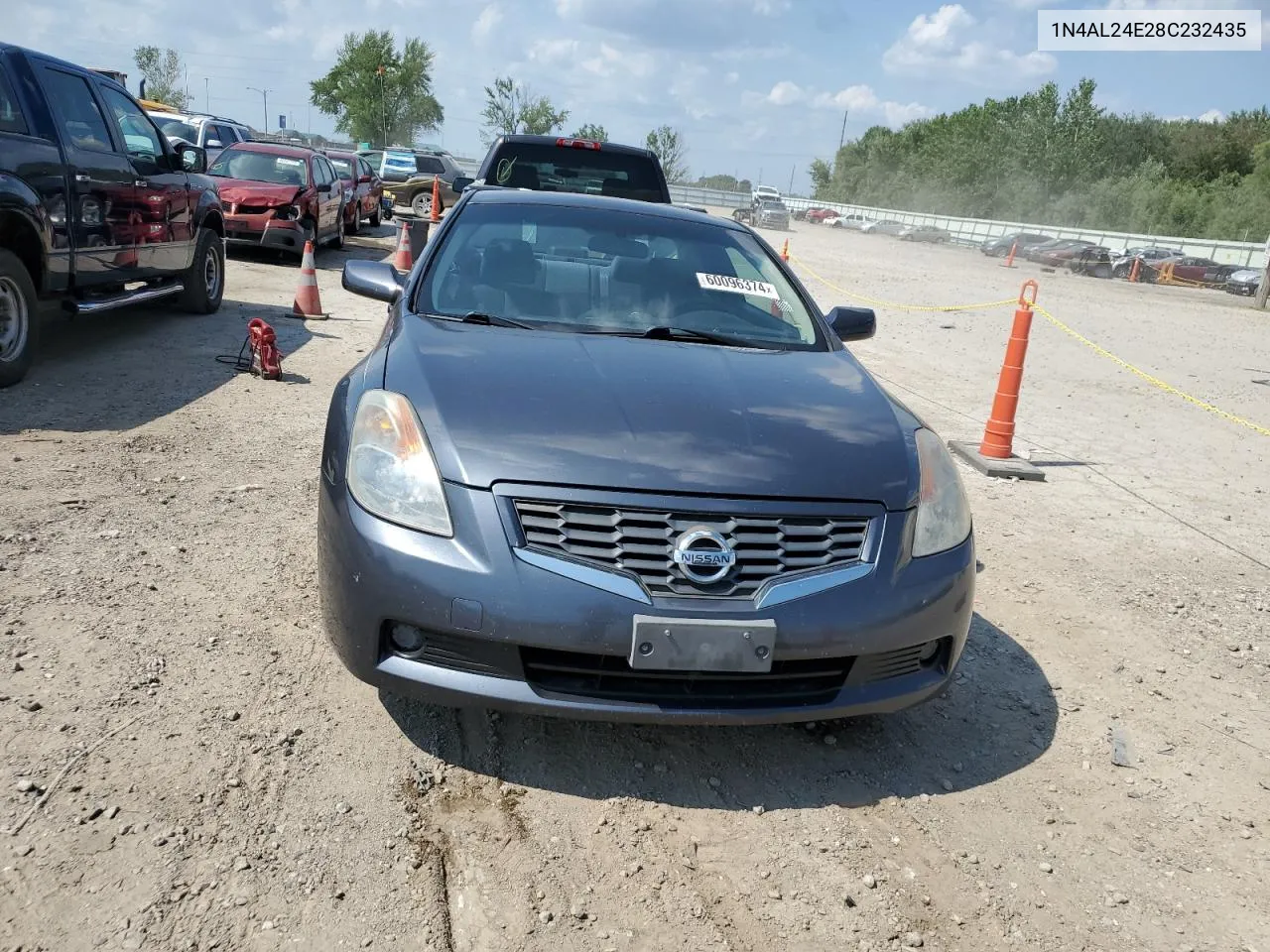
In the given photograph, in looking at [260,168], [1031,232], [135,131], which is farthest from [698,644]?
[1031,232]

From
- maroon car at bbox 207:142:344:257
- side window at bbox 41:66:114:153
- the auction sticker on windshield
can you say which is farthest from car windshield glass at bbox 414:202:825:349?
maroon car at bbox 207:142:344:257

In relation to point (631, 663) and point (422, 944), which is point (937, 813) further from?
point (422, 944)

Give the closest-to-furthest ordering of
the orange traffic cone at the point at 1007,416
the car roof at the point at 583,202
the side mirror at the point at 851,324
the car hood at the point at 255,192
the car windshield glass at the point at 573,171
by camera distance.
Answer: the side mirror at the point at 851,324 < the car roof at the point at 583,202 < the orange traffic cone at the point at 1007,416 < the car windshield glass at the point at 573,171 < the car hood at the point at 255,192

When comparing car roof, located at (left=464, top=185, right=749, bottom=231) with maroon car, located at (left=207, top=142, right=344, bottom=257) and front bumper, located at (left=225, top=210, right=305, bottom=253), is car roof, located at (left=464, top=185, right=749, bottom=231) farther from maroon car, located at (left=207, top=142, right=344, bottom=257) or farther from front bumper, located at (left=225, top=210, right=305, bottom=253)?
front bumper, located at (left=225, top=210, right=305, bottom=253)

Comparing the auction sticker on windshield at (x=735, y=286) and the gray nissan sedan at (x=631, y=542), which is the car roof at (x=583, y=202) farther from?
the gray nissan sedan at (x=631, y=542)

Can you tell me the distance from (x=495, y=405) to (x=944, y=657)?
58.8 inches

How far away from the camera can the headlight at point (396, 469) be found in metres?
2.63

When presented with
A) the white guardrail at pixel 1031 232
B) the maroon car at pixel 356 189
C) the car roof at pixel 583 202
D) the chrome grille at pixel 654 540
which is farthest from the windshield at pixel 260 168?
the white guardrail at pixel 1031 232

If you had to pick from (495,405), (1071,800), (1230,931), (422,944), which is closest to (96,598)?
(495,405)

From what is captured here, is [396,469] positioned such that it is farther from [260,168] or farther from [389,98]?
[389,98]

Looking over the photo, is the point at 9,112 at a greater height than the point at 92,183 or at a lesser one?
greater

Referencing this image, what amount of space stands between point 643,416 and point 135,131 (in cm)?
674

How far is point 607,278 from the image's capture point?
4035mm

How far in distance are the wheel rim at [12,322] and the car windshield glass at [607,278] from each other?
3.40 metres
